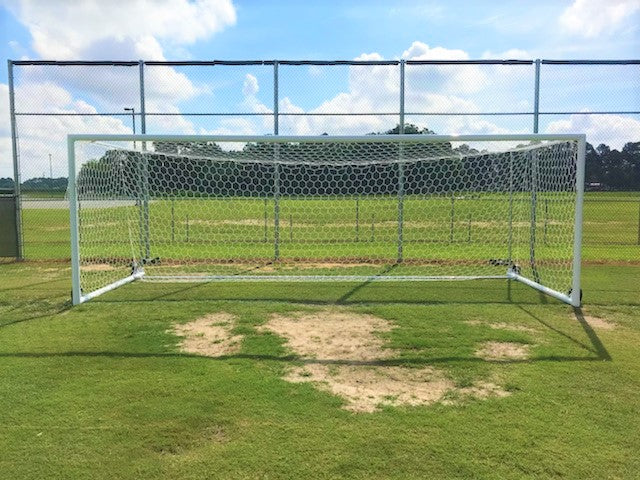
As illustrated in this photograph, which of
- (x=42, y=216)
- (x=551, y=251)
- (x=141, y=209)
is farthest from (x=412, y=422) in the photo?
(x=42, y=216)

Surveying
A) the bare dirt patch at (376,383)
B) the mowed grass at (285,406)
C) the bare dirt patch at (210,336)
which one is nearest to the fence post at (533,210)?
the mowed grass at (285,406)

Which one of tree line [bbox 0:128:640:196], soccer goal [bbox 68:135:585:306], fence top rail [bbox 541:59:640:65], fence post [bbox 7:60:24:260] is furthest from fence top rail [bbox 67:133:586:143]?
fence post [bbox 7:60:24:260]

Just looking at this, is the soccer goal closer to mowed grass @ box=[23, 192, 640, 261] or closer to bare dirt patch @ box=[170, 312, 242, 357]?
mowed grass @ box=[23, 192, 640, 261]

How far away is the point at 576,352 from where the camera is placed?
4980 millimetres

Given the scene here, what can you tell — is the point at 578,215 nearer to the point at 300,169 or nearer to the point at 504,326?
the point at 504,326

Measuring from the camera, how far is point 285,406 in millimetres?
3758

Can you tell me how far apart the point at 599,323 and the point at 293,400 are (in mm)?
4177

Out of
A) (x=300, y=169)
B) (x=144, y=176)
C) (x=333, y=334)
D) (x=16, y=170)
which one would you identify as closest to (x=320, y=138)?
(x=333, y=334)

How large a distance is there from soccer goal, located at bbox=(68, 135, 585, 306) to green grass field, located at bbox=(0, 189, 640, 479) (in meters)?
1.46

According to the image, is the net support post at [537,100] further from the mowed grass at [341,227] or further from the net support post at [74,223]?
the net support post at [74,223]

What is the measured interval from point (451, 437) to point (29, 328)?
16.2ft

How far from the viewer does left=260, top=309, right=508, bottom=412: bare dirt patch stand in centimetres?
399

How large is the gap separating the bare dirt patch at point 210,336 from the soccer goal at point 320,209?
7.04 ft

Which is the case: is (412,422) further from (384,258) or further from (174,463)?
(384,258)
